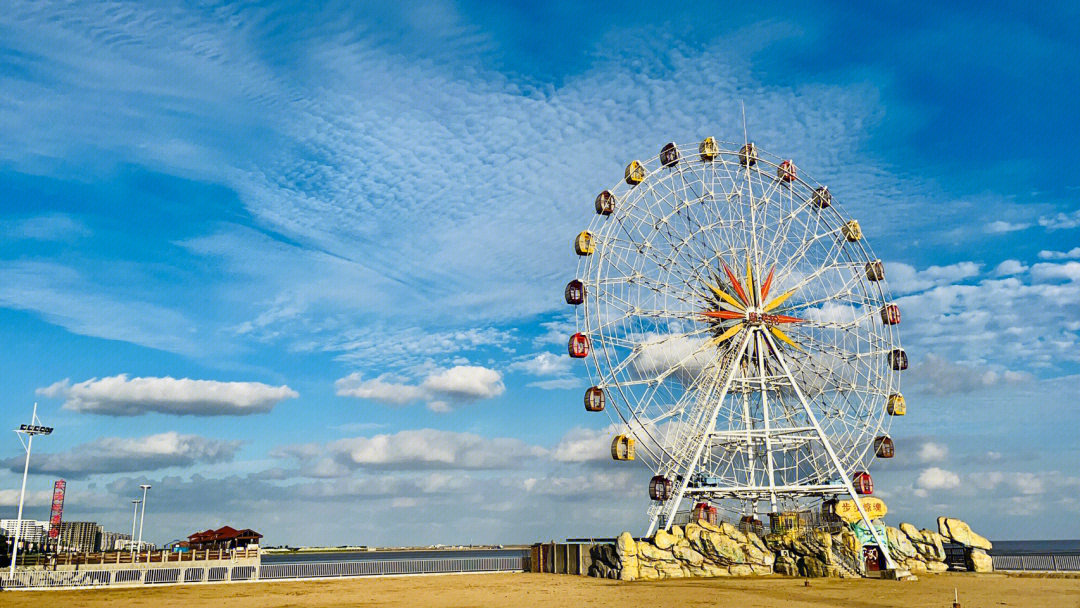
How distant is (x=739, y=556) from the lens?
42500 millimetres

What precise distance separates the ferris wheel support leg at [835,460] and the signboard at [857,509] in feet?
0.81

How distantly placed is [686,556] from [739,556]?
3.15 m

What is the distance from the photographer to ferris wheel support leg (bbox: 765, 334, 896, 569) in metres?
42.4

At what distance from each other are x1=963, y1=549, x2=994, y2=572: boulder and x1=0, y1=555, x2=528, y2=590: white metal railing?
27118 mm

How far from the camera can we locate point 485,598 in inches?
1267

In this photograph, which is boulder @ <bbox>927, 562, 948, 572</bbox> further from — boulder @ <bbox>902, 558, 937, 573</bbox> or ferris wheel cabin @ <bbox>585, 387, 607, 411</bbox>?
ferris wheel cabin @ <bbox>585, 387, 607, 411</bbox>

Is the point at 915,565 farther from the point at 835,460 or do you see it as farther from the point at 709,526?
the point at 709,526

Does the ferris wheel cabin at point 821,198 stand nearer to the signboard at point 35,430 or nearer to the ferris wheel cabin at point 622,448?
the ferris wheel cabin at point 622,448

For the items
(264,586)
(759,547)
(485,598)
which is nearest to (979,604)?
(759,547)

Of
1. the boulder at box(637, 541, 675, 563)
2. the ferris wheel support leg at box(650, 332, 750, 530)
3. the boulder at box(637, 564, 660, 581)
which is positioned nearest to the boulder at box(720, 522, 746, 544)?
the ferris wheel support leg at box(650, 332, 750, 530)

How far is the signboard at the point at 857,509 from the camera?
43562 mm

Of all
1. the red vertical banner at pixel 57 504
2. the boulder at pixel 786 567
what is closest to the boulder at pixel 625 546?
the boulder at pixel 786 567

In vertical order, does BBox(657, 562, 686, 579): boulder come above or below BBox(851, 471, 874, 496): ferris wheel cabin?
below

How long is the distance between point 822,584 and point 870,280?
23.3 m
